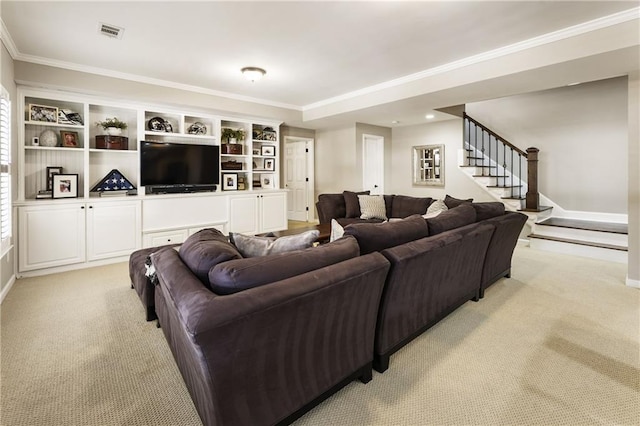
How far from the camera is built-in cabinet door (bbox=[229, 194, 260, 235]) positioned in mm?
5648

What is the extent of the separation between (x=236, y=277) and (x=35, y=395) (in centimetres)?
146

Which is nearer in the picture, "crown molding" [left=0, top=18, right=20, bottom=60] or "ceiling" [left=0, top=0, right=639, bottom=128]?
"ceiling" [left=0, top=0, right=639, bottom=128]

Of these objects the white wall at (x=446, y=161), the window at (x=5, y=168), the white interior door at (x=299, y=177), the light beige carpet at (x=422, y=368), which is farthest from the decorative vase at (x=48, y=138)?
the white wall at (x=446, y=161)

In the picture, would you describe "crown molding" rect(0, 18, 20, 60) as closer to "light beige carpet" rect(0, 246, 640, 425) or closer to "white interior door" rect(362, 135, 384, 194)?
"light beige carpet" rect(0, 246, 640, 425)

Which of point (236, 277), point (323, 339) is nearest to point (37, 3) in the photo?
point (236, 277)

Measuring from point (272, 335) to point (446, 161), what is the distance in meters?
6.44

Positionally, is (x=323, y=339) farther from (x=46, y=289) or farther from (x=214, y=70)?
(x=214, y=70)

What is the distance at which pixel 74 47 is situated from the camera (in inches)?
135

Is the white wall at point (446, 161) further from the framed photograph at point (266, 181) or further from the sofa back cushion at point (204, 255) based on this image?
the sofa back cushion at point (204, 255)

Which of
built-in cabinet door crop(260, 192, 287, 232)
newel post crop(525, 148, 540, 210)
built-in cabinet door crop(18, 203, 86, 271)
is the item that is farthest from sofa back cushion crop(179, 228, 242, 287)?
newel post crop(525, 148, 540, 210)

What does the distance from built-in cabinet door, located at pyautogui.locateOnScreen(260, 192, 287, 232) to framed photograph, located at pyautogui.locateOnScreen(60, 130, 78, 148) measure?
9.27 feet

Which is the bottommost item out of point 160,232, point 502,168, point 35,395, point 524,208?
point 35,395

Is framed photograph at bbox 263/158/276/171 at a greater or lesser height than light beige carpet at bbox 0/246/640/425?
greater

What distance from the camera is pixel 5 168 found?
10.4 feet
